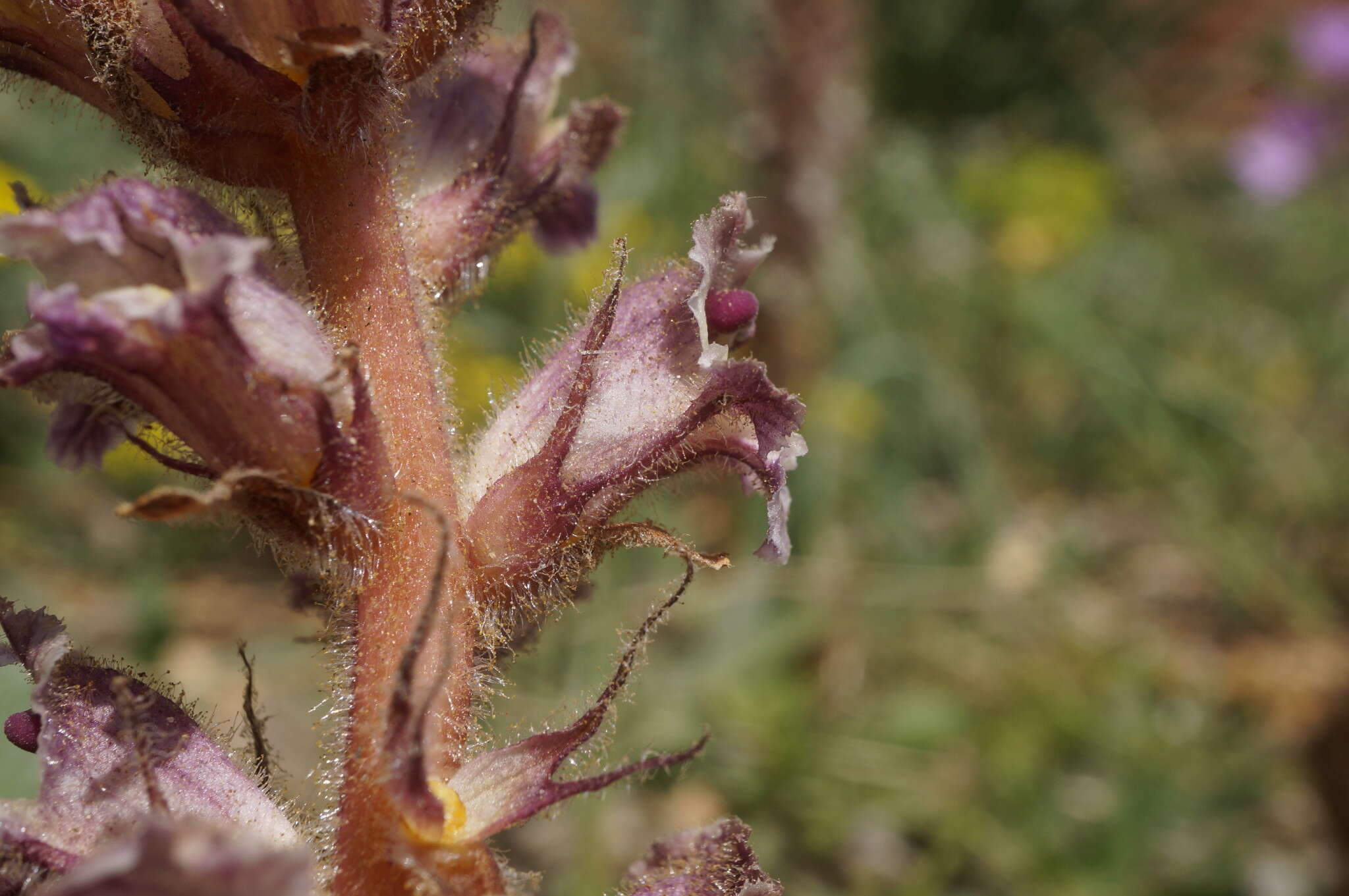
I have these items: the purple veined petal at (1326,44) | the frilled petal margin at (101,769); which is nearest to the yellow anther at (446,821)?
the frilled petal margin at (101,769)

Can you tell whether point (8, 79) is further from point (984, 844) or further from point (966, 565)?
point (966, 565)

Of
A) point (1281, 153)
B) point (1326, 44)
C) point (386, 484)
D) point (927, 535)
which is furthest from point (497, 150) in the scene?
point (1326, 44)

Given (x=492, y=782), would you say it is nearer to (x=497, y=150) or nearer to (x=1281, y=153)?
(x=497, y=150)

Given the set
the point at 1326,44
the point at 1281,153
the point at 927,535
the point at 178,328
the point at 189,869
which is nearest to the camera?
the point at 189,869

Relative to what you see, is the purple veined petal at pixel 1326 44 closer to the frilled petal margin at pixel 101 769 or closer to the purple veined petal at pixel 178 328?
the purple veined petal at pixel 178 328

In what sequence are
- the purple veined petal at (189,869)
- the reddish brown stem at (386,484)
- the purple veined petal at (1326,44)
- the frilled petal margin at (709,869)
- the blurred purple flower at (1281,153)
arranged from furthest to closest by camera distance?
the purple veined petal at (1326,44) < the blurred purple flower at (1281,153) < the frilled petal margin at (709,869) < the reddish brown stem at (386,484) < the purple veined petal at (189,869)

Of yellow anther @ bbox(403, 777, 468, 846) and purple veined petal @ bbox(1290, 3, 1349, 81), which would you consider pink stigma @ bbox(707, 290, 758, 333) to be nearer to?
yellow anther @ bbox(403, 777, 468, 846)
